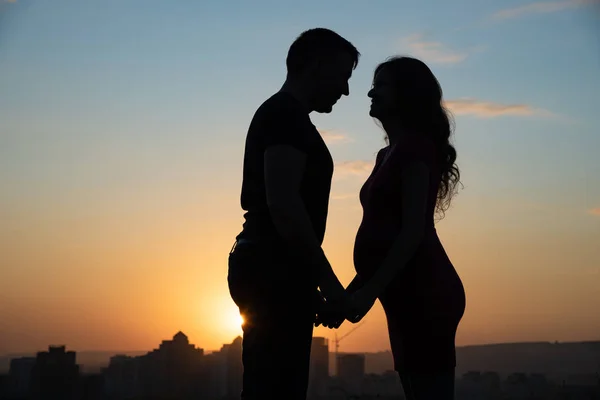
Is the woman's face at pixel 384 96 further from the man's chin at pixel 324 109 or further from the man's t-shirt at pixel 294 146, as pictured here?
the man's t-shirt at pixel 294 146

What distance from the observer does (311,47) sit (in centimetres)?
396

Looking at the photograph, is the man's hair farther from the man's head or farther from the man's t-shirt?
the man's t-shirt

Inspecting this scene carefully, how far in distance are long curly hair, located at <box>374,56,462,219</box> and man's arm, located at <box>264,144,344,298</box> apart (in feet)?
2.27

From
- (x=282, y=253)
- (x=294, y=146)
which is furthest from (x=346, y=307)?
(x=294, y=146)

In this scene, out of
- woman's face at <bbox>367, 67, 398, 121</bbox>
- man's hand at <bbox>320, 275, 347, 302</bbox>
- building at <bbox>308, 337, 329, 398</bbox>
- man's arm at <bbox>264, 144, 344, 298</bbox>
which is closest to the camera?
man's arm at <bbox>264, 144, 344, 298</bbox>

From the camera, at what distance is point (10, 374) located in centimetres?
16738

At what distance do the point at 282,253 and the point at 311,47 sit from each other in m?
0.94

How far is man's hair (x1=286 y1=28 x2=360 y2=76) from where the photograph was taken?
396 centimetres

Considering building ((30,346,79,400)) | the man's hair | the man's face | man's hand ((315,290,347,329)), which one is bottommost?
man's hand ((315,290,347,329))

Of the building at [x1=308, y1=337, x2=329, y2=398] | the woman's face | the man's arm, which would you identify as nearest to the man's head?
the woman's face

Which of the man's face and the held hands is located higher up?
the man's face

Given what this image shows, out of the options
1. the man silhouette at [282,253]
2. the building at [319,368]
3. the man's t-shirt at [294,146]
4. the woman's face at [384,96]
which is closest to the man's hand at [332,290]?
the man silhouette at [282,253]

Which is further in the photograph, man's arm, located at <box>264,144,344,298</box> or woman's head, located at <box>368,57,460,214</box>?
woman's head, located at <box>368,57,460,214</box>

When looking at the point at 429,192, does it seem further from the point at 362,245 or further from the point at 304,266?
the point at 304,266
